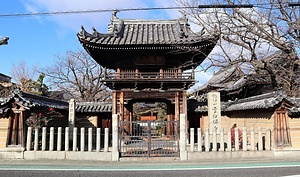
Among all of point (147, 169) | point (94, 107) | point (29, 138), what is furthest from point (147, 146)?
point (94, 107)

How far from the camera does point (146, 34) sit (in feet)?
56.3

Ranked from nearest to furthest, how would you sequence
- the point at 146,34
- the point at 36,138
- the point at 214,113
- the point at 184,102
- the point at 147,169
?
the point at 147,169, the point at 36,138, the point at 214,113, the point at 184,102, the point at 146,34

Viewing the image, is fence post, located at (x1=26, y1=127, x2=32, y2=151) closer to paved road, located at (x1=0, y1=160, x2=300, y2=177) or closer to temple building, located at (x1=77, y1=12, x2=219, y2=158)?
paved road, located at (x1=0, y1=160, x2=300, y2=177)

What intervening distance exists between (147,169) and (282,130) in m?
6.65

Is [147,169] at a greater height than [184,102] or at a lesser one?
lesser

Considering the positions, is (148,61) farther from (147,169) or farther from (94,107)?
(147,169)

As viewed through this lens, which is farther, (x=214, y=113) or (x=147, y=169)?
(x=214, y=113)

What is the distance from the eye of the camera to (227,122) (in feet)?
63.7

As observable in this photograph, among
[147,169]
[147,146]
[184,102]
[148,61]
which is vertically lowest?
[147,169]

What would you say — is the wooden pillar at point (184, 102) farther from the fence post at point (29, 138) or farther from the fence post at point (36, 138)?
the fence post at point (29, 138)

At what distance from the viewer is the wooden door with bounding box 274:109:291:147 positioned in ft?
37.7

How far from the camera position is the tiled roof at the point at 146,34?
14.9 m

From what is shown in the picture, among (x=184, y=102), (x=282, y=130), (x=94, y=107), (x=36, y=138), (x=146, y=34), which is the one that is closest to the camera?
(x=36, y=138)

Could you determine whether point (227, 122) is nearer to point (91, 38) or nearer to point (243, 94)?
point (243, 94)
